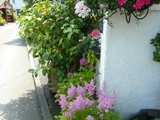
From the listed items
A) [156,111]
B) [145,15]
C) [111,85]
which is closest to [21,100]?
[111,85]

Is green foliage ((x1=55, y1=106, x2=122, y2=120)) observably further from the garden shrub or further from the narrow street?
the narrow street

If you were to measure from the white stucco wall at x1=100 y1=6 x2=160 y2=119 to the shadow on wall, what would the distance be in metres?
1.79

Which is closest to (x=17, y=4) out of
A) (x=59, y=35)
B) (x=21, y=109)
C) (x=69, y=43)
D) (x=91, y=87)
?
(x=21, y=109)

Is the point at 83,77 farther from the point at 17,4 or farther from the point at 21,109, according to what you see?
the point at 17,4

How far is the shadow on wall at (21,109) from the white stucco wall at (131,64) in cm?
179

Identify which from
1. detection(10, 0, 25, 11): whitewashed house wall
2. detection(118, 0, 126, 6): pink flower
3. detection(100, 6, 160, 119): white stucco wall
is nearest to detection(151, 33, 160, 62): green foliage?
detection(100, 6, 160, 119): white stucco wall

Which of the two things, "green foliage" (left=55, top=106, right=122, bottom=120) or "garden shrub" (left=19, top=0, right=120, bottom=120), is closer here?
"green foliage" (left=55, top=106, right=122, bottom=120)

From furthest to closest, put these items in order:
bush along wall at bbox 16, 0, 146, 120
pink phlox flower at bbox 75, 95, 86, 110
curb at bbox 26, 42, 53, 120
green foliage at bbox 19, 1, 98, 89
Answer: curb at bbox 26, 42, 53, 120 → green foliage at bbox 19, 1, 98, 89 → bush along wall at bbox 16, 0, 146, 120 → pink phlox flower at bbox 75, 95, 86, 110

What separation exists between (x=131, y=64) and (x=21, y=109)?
2.49 m

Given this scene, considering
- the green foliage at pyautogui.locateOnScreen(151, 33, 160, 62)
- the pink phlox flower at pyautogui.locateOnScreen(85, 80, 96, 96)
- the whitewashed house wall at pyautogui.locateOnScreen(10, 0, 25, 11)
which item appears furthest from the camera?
the whitewashed house wall at pyautogui.locateOnScreen(10, 0, 25, 11)

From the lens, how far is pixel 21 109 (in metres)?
4.47

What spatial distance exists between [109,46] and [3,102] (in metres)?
2.97

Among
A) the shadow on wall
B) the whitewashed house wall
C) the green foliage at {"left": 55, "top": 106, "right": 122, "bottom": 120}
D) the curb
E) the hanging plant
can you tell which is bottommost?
the shadow on wall

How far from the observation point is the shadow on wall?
416cm
